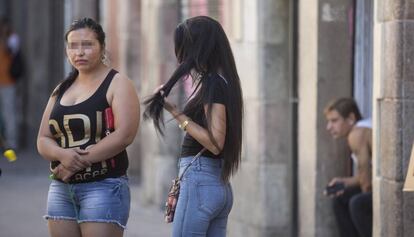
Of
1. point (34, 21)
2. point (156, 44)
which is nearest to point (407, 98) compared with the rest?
point (156, 44)

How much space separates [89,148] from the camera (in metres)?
6.27

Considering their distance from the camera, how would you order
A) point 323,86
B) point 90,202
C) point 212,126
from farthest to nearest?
point 323,86 → point 90,202 → point 212,126

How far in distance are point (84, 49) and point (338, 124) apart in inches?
126

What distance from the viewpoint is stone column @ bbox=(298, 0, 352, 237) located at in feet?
30.8

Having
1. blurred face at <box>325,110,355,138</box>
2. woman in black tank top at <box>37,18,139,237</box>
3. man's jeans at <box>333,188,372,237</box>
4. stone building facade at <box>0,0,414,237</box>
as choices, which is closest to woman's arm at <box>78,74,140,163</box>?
woman in black tank top at <box>37,18,139,237</box>

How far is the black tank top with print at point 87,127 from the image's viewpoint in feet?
20.6

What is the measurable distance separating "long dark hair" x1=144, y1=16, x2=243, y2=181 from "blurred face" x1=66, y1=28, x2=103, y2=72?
0.44m

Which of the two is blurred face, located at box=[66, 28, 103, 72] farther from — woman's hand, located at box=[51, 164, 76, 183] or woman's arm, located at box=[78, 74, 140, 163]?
woman's hand, located at box=[51, 164, 76, 183]

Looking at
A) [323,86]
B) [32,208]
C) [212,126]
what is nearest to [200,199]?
[212,126]

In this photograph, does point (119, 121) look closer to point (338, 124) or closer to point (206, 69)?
point (206, 69)

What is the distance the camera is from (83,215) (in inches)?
246

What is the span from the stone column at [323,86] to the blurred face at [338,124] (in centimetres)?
26

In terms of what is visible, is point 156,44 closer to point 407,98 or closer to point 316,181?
point 316,181

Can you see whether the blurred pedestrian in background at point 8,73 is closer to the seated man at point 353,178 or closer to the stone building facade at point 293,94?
the stone building facade at point 293,94
